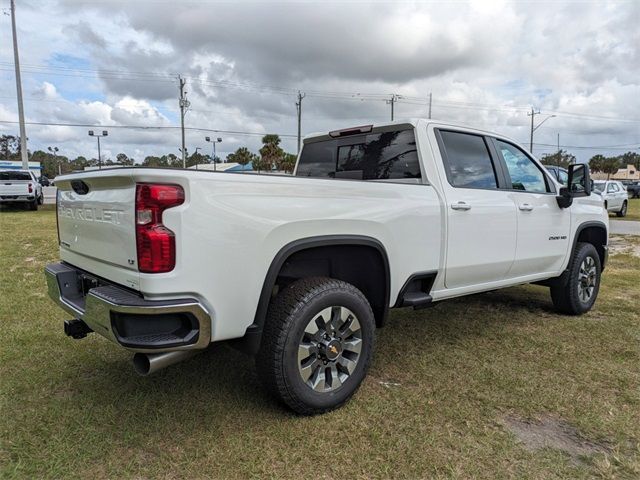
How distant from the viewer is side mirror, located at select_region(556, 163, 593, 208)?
15.6ft

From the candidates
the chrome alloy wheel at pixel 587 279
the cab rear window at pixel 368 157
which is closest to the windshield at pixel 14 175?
the cab rear window at pixel 368 157

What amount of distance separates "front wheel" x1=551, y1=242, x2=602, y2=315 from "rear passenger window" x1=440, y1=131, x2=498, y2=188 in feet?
5.56

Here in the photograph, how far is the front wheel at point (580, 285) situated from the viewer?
5.11 m

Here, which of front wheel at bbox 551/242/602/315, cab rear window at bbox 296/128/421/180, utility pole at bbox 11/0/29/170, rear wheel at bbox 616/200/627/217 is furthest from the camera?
utility pole at bbox 11/0/29/170

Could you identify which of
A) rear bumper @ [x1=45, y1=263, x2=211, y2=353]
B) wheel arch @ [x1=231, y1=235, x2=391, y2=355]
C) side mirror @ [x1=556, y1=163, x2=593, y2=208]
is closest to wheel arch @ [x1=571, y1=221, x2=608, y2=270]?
side mirror @ [x1=556, y1=163, x2=593, y2=208]

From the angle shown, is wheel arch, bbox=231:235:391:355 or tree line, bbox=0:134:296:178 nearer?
wheel arch, bbox=231:235:391:355

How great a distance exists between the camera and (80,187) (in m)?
2.98

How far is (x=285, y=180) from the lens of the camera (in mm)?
2768

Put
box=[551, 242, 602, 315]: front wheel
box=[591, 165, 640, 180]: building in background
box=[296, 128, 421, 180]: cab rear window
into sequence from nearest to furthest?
box=[296, 128, 421, 180]: cab rear window → box=[551, 242, 602, 315]: front wheel → box=[591, 165, 640, 180]: building in background

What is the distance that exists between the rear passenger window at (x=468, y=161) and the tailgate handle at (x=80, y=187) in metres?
2.62

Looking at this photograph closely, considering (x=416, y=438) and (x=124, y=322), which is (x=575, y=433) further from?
(x=124, y=322)

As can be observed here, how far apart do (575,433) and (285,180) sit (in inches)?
90.1

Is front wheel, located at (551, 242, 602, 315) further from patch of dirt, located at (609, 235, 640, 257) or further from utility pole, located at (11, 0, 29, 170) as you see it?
utility pole, located at (11, 0, 29, 170)

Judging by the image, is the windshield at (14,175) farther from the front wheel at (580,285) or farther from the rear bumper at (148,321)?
the front wheel at (580,285)
